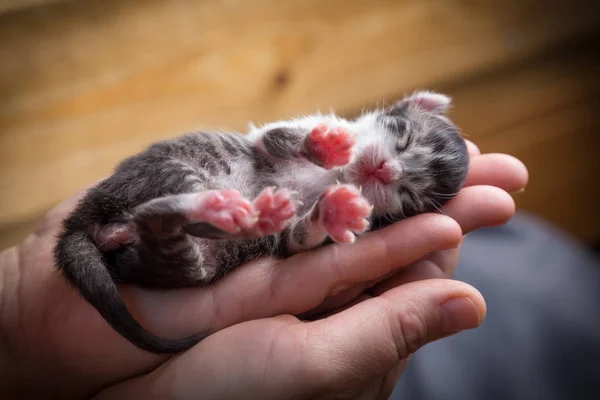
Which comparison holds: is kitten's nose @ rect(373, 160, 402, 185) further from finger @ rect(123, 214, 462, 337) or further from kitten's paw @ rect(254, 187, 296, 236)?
kitten's paw @ rect(254, 187, 296, 236)

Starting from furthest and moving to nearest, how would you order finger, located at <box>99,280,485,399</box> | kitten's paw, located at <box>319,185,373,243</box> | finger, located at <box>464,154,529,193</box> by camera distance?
1. finger, located at <box>464,154,529,193</box>
2. kitten's paw, located at <box>319,185,373,243</box>
3. finger, located at <box>99,280,485,399</box>

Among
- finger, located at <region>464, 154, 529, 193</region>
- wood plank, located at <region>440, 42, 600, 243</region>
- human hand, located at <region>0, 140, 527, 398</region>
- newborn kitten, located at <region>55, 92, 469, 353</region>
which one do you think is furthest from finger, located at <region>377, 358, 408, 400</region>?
wood plank, located at <region>440, 42, 600, 243</region>

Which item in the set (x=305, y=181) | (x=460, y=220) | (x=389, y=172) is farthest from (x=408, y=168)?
(x=305, y=181)

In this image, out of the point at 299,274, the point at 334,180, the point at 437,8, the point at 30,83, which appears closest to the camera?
the point at 299,274

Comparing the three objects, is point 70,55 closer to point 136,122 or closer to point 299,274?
point 136,122

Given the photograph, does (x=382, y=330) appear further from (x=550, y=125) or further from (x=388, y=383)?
(x=550, y=125)

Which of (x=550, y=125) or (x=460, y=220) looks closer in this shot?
(x=460, y=220)

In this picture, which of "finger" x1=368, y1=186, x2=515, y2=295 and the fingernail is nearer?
the fingernail

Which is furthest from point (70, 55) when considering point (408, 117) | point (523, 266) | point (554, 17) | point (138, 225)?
point (554, 17)
